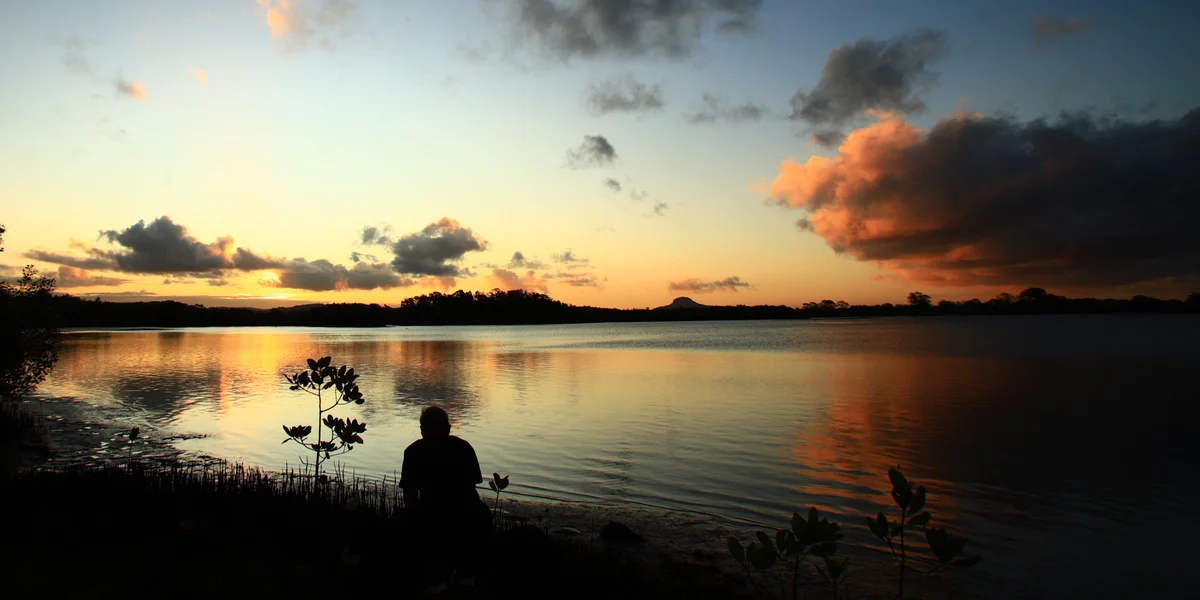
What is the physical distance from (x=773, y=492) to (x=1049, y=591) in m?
5.73

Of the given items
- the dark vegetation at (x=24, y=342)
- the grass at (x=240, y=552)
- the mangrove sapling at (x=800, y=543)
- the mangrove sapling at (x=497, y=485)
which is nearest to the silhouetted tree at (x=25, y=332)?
the dark vegetation at (x=24, y=342)

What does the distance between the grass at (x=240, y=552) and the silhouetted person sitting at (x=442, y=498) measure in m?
0.29

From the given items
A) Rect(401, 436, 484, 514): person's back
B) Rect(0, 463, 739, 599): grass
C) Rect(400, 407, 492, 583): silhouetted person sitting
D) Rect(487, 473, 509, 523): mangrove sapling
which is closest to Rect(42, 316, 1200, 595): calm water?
Rect(487, 473, 509, 523): mangrove sapling

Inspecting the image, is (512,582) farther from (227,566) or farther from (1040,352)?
(1040,352)

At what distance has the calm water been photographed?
11.8 meters

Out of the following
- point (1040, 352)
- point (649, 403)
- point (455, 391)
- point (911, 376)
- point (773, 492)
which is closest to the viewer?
point (773, 492)

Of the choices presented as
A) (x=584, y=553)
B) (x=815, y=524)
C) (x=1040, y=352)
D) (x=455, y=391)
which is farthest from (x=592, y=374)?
(x=1040, y=352)

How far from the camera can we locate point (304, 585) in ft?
21.7

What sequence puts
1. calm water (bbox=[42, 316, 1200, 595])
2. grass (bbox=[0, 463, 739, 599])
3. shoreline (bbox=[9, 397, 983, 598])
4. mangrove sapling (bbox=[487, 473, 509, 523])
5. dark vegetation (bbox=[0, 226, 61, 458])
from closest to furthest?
grass (bbox=[0, 463, 739, 599]) → mangrove sapling (bbox=[487, 473, 509, 523]) → shoreline (bbox=[9, 397, 983, 598]) → calm water (bbox=[42, 316, 1200, 595]) → dark vegetation (bbox=[0, 226, 61, 458])

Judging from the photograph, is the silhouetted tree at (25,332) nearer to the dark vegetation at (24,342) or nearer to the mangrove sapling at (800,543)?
the dark vegetation at (24,342)

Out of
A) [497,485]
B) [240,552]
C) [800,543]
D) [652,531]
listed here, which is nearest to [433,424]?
[497,485]

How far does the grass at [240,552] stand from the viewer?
6.52 meters

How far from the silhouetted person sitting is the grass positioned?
0.95ft

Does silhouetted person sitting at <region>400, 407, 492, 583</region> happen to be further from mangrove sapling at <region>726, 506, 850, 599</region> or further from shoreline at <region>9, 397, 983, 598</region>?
mangrove sapling at <region>726, 506, 850, 599</region>
